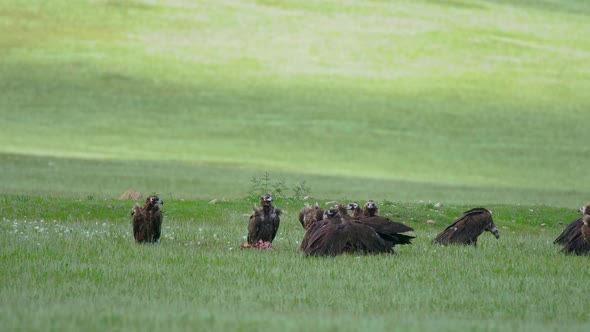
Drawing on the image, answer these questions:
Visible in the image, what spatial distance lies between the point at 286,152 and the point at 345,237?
164 ft

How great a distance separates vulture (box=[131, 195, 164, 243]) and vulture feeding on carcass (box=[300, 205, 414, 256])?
3.07 m

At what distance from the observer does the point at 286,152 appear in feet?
221

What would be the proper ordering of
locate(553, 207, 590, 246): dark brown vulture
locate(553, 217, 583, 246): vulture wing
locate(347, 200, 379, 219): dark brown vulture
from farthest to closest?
locate(347, 200, 379, 219): dark brown vulture
locate(553, 207, 590, 246): dark brown vulture
locate(553, 217, 583, 246): vulture wing

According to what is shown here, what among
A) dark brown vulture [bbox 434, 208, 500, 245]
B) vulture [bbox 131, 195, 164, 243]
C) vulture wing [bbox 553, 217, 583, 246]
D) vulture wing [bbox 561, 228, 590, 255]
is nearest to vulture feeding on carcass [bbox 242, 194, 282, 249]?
vulture [bbox 131, 195, 164, 243]

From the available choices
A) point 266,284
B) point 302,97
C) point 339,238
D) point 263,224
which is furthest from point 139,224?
point 302,97

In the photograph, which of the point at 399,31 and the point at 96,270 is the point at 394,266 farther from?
the point at 399,31

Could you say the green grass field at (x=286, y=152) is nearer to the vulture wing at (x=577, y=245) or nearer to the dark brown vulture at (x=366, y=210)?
the vulture wing at (x=577, y=245)

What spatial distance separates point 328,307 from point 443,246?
800 centimetres

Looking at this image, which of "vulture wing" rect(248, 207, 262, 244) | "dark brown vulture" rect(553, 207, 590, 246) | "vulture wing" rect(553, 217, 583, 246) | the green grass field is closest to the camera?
the green grass field

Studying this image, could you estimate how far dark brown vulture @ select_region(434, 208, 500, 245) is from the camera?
1988cm

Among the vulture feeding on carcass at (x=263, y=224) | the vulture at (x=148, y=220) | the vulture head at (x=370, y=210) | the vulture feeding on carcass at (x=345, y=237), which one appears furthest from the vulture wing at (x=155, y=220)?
the vulture head at (x=370, y=210)

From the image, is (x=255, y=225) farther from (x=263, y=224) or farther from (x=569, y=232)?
(x=569, y=232)

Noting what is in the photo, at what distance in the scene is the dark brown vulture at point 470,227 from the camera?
1988 cm

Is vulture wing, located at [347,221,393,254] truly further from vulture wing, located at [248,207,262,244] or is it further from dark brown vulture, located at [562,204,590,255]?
dark brown vulture, located at [562,204,590,255]
